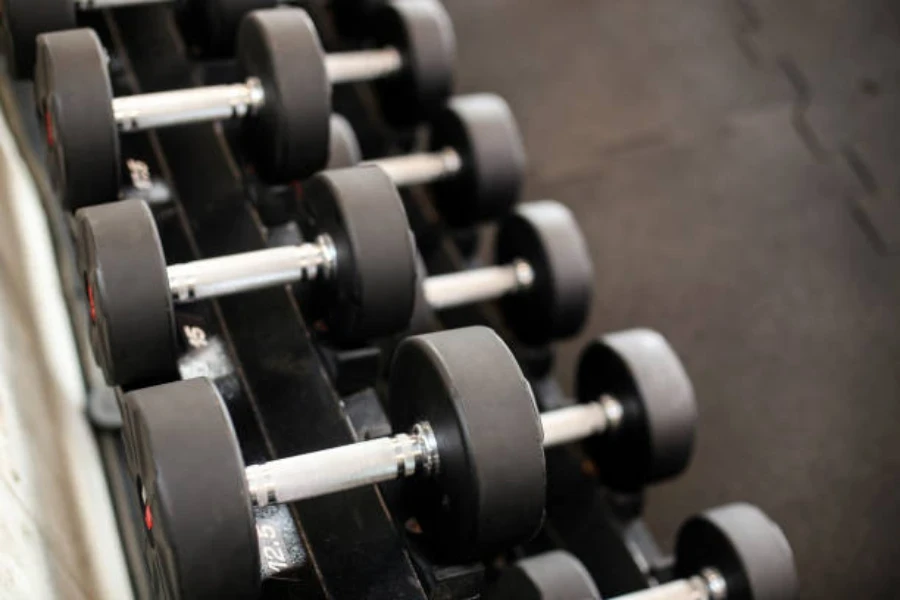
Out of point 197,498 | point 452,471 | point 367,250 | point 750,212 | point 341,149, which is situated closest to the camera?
point 197,498

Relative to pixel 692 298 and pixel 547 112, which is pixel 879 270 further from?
pixel 547 112

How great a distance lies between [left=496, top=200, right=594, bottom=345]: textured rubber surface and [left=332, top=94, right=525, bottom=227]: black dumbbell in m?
0.04

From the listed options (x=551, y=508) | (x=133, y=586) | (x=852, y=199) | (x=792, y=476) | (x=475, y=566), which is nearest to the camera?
(x=475, y=566)

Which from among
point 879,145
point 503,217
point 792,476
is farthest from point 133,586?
point 879,145

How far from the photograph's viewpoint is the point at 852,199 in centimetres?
198

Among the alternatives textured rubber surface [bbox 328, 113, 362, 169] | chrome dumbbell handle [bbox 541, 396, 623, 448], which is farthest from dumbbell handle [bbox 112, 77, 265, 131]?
chrome dumbbell handle [bbox 541, 396, 623, 448]

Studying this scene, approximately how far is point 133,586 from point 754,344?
1.01 meters

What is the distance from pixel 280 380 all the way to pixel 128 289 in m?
0.23

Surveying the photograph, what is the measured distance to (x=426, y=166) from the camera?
4.99ft

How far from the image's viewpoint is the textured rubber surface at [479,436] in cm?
96

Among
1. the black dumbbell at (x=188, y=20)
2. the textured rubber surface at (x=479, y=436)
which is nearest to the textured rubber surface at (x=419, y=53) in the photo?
the black dumbbell at (x=188, y=20)

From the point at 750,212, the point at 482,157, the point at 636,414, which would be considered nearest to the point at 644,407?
the point at 636,414

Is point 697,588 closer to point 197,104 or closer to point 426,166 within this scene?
point 426,166

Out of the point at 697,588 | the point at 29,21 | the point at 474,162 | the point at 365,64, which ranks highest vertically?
the point at 29,21
